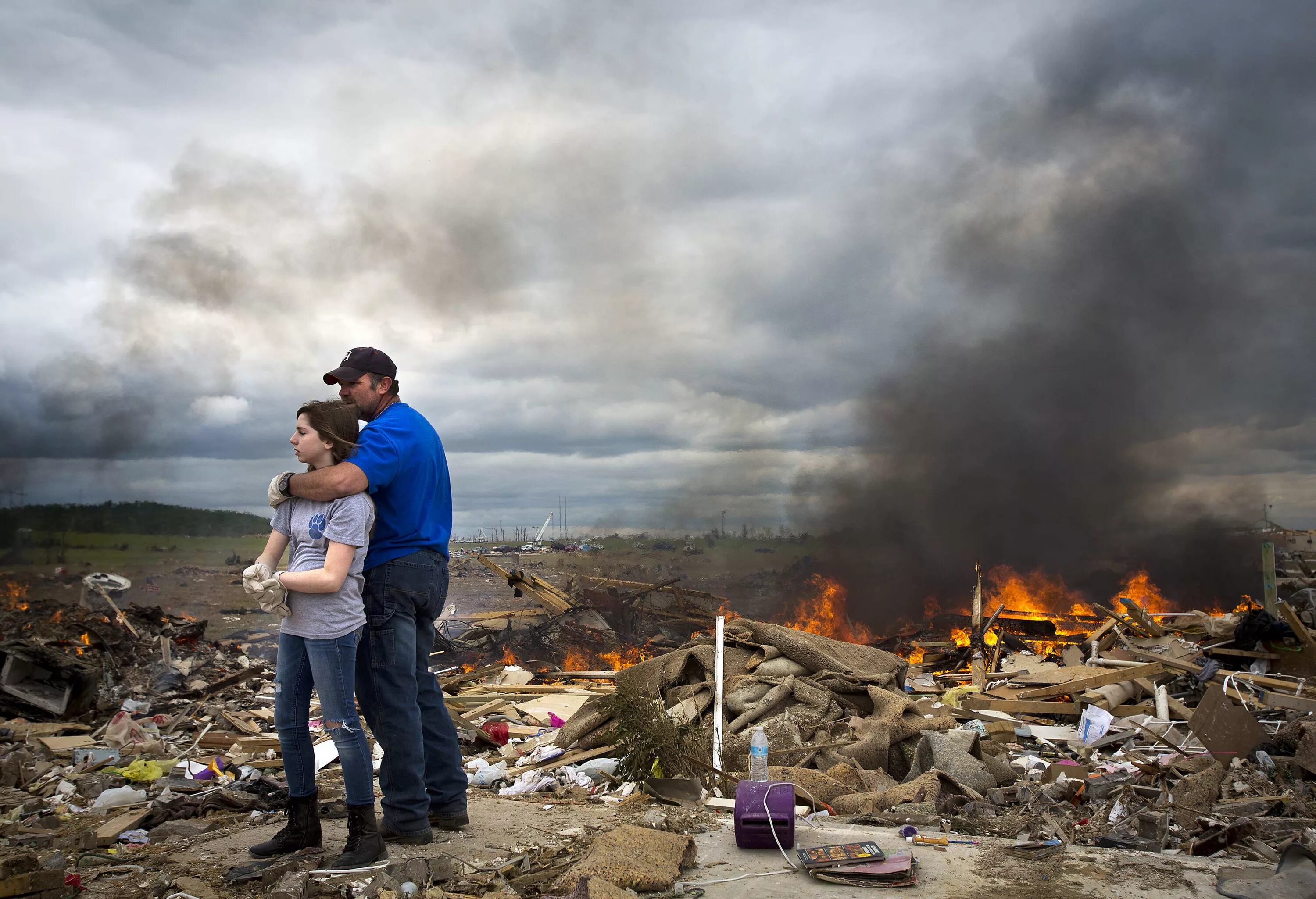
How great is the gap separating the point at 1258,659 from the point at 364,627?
30.5 ft

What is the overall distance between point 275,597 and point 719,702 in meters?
4.03

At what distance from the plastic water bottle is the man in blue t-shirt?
57.9 inches

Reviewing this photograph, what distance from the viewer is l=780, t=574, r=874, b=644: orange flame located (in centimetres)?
2086

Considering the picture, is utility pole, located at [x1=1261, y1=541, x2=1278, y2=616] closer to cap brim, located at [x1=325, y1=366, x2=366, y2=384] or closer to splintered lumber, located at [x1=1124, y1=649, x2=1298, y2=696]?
splintered lumber, located at [x1=1124, y1=649, x2=1298, y2=696]

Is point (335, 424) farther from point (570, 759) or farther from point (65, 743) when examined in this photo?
point (65, 743)

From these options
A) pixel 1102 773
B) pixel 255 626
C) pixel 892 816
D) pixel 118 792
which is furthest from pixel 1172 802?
pixel 255 626

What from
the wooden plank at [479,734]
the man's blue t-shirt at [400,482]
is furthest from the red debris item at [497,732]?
the man's blue t-shirt at [400,482]

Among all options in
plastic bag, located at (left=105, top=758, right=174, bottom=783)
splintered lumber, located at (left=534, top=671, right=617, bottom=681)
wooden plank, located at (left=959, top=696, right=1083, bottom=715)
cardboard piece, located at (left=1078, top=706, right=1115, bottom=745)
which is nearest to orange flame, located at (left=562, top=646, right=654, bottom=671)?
splintered lumber, located at (left=534, top=671, right=617, bottom=681)

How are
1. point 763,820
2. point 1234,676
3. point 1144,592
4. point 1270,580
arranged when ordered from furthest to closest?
point 1144,592 → point 1270,580 → point 1234,676 → point 763,820

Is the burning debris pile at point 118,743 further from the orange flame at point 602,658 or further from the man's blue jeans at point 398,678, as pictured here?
the orange flame at point 602,658

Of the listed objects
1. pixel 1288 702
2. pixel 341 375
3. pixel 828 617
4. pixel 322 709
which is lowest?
pixel 828 617

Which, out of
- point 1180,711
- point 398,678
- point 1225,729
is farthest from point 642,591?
point 398,678

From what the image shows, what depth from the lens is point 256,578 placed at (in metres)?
3.22

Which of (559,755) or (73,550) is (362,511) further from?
(73,550)
